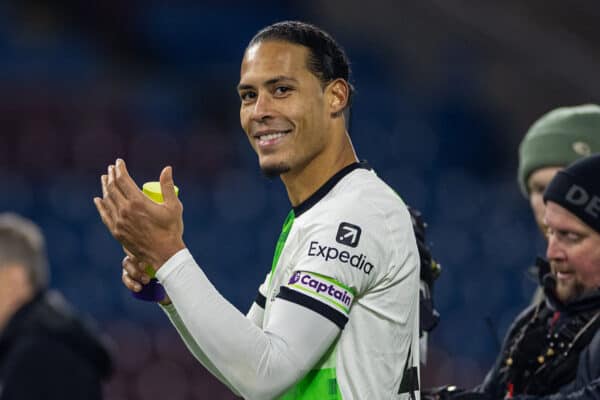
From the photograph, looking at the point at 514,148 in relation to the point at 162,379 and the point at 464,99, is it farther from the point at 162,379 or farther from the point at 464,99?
the point at 162,379

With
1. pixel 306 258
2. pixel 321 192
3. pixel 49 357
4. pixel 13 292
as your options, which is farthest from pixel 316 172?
pixel 13 292

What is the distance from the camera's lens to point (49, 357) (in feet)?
12.7

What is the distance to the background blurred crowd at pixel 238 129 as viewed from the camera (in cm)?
816

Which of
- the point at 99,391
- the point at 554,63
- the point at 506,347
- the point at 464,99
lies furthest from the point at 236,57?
the point at 506,347

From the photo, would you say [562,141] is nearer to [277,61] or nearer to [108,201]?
[277,61]

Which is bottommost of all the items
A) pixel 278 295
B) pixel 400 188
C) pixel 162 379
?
pixel 162 379

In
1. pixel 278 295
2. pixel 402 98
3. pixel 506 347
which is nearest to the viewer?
pixel 278 295

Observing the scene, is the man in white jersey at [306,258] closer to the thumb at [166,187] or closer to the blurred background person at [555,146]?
the thumb at [166,187]

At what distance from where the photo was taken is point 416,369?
7.72ft

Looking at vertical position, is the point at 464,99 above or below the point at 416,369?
above

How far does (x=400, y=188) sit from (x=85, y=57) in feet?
10.7

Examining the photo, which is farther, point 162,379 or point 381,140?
point 381,140

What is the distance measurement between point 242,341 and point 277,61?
0.60 meters

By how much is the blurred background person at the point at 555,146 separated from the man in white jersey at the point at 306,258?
1.36 metres
